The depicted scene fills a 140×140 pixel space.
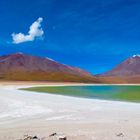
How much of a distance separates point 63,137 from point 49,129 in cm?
140

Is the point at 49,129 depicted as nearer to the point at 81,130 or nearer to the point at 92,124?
the point at 81,130

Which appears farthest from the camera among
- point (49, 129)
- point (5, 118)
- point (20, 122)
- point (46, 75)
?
point (46, 75)

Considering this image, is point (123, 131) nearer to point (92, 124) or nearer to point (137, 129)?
point (137, 129)

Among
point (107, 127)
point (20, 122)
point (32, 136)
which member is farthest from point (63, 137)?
point (20, 122)

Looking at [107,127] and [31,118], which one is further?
[31,118]

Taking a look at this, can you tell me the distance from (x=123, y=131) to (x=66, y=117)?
3571mm

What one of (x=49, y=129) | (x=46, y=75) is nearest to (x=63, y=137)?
(x=49, y=129)

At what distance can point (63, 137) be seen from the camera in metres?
6.89

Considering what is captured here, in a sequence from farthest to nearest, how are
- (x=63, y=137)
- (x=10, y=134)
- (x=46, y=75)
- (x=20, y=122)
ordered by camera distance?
(x=46, y=75) → (x=20, y=122) → (x=10, y=134) → (x=63, y=137)

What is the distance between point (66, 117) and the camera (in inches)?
434

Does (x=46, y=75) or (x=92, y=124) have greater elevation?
(x=46, y=75)

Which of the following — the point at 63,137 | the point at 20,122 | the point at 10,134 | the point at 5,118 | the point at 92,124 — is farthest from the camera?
the point at 5,118

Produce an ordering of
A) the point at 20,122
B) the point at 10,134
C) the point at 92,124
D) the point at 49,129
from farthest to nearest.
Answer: the point at 20,122 < the point at 92,124 < the point at 49,129 < the point at 10,134

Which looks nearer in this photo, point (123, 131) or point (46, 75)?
point (123, 131)
